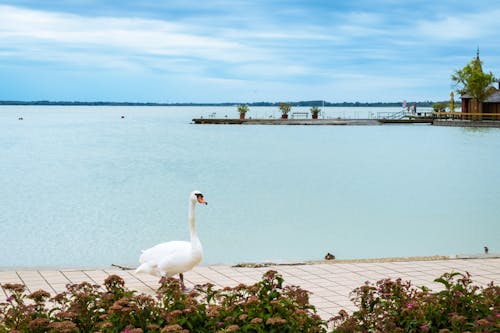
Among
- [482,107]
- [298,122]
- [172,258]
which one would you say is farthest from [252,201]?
[298,122]

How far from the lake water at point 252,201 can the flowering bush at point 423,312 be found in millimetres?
5283

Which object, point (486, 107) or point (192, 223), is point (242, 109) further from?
point (192, 223)

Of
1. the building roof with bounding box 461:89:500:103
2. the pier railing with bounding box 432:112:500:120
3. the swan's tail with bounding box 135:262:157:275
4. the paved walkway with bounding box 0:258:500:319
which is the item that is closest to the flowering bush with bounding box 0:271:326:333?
the paved walkway with bounding box 0:258:500:319

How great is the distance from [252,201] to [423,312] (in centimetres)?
2455

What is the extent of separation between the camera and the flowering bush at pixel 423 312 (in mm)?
4906

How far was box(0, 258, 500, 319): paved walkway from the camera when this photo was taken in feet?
27.3

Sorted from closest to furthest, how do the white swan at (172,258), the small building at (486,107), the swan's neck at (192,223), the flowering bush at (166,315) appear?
the flowering bush at (166,315)
the white swan at (172,258)
the swan's neck at (192,223)
the small building at (486,107)

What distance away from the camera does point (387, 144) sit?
67.2 meters

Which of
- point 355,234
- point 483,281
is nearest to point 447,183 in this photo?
point 355,234

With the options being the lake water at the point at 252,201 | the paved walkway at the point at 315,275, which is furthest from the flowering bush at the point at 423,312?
the lake water at the point at 252,201

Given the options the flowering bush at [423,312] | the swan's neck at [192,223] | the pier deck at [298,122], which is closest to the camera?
the flowering bush at [423,312]

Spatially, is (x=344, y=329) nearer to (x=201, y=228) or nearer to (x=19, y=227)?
(x=201, y=228)

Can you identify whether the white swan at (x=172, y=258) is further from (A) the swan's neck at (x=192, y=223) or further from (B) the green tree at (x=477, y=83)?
(B) the green tree at (x=477, y=83)

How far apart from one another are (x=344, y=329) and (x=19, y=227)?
67.9ft
